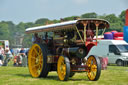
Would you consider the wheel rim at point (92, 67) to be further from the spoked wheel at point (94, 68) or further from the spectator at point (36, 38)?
the spectator at point (36, 38)

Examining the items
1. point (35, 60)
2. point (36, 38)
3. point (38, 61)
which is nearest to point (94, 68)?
point (38, 61)

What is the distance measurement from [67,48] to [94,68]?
1.29 m

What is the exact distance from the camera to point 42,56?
602 inches

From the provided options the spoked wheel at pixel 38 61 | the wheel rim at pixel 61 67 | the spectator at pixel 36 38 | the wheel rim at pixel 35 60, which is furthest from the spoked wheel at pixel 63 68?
the spectator at pixel 36 38

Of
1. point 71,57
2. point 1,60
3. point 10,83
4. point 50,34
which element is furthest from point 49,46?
point 1,60

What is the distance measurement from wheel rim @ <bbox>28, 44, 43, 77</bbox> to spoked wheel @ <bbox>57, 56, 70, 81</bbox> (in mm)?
1385

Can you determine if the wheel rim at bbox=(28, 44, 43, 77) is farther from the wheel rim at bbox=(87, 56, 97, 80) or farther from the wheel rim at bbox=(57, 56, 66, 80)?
the wheel rim at bbox=(87, 56, 97, 80)

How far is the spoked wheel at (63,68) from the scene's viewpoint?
13.7 metres

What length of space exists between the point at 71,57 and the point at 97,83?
6.18ft

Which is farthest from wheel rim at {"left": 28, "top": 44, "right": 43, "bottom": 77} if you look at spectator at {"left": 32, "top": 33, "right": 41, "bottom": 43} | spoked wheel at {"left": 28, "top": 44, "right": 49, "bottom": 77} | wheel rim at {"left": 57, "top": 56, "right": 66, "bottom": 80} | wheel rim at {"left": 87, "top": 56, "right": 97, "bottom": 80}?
wheel rim at {"left": 87, "top": 56, "right": 97, "bottom": 80}

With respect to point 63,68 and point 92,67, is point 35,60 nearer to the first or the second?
point 63,68

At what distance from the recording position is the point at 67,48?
14547 millimetres

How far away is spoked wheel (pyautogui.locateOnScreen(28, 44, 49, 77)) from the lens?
15.2 m

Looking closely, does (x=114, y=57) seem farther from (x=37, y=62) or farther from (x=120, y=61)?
(x=37, y=62)
